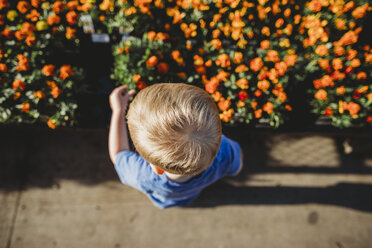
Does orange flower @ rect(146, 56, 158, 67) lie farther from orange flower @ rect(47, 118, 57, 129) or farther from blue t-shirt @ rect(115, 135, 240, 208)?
orange flower @ rect(47, 118, 57, 129)

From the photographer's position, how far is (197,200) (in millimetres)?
2527

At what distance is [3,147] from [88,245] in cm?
146

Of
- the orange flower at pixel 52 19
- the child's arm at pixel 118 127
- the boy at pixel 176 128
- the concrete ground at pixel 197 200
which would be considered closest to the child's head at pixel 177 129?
the boy at pixel 176 128

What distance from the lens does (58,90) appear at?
65.4 inches

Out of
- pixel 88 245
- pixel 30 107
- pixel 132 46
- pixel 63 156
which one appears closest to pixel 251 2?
pixel 132 46

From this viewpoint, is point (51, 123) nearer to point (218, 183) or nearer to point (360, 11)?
point (218, 183)

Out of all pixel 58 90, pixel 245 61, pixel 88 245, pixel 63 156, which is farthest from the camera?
pixel 63 156

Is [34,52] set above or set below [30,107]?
above

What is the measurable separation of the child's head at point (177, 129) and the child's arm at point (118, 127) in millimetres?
621

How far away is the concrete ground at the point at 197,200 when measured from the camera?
2.39m

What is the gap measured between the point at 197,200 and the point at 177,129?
1.81 metres

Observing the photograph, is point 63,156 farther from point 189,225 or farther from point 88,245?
point 189,225

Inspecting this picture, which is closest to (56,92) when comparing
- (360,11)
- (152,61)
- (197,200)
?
(152,61)

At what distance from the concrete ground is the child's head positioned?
145 cm
